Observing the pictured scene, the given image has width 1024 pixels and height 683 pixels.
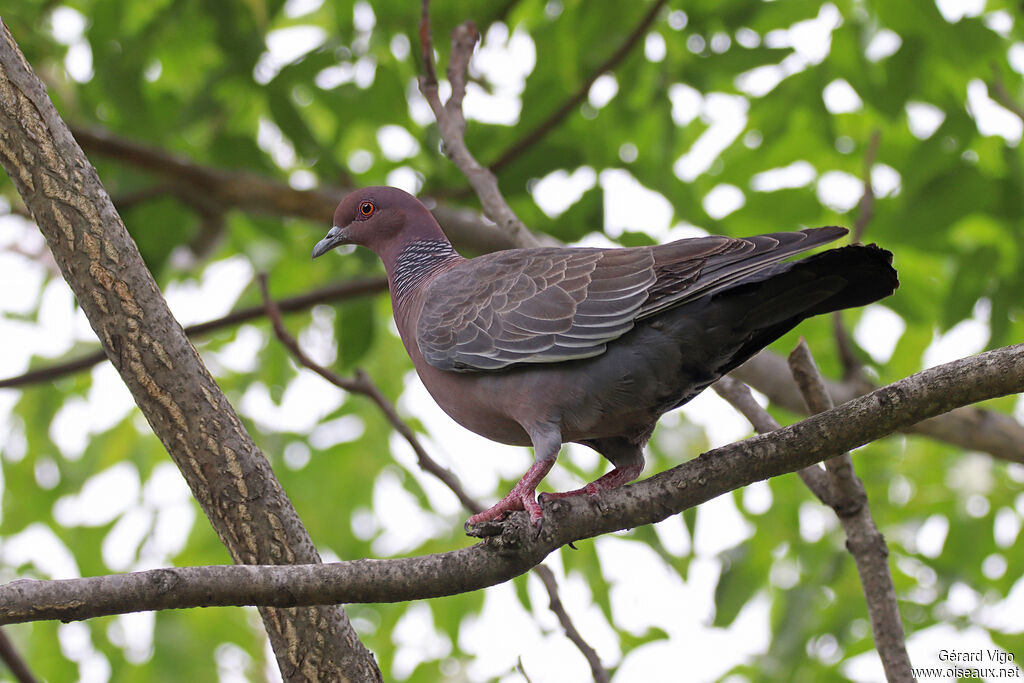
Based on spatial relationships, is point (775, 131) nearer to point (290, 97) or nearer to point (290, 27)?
point (290, 97)

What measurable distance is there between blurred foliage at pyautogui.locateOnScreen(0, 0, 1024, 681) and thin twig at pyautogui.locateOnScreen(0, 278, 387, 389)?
1.04 ft

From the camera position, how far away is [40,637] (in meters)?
5.50

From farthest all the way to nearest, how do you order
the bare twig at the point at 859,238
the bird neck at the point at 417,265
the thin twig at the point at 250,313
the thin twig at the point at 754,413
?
the thin twig at the point at 250,313, the bare twig at the point at 859,238, the bird neck at the point at 417,265, the thin twig at the point at 754,413

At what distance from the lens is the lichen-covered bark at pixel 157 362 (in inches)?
108

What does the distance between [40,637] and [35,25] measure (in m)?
3.33

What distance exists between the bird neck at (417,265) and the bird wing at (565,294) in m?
0.30

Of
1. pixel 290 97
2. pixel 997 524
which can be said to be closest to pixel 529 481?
pixel 290 97

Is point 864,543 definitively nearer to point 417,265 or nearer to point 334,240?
point 417,265

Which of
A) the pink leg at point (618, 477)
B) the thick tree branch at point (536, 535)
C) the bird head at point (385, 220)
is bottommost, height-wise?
the thick tree branch at point (536, 535)

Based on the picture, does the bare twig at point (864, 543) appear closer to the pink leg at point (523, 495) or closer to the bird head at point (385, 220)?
the pink leg at point (523, 495)

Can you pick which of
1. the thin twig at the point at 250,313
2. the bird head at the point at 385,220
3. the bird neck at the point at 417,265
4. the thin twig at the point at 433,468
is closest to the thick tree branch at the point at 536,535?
the thin twig at the point at 433,468

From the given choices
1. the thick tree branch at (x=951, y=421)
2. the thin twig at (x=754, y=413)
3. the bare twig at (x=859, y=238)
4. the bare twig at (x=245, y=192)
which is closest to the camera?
the thin twig at (x=754, y=413)

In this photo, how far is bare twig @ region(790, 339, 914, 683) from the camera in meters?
3.25

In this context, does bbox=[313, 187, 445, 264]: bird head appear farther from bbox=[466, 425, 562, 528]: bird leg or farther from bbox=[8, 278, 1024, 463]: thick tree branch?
bbox=[8, 278, 1024, 463]: thick tree branch
